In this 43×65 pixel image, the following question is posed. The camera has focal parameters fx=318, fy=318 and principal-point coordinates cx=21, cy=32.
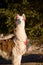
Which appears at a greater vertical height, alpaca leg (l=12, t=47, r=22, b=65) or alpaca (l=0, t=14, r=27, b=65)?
alpaca (l=0, t=14, r=27, b=65)

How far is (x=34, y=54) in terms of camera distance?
283 inches

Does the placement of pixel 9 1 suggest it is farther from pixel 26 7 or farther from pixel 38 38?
pixel 38 38

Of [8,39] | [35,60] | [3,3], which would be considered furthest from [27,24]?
[8,39]

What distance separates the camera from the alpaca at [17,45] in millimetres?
5336

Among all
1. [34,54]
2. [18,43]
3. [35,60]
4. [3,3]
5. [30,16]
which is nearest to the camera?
[18,43]

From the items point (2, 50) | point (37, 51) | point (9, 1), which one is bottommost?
point (37, 51)

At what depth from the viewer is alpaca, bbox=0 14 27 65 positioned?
5.34 m

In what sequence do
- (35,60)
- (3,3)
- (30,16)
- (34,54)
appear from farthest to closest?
(3,3), (30,16), (34,54), (35,60)

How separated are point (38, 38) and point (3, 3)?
1.39 meters

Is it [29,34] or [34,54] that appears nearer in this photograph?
[34,54]

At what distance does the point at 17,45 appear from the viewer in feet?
17.6

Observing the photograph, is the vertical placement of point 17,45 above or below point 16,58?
above

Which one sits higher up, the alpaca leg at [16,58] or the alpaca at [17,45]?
the alpaca at [17,45]

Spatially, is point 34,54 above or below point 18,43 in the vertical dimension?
below
